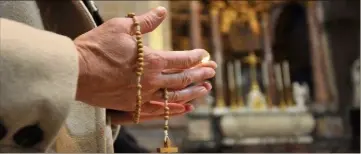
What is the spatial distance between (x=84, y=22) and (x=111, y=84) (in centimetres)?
23

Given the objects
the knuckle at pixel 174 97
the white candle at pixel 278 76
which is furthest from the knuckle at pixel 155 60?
the white candle at pixel 278 76

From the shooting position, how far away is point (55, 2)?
2.65 ft

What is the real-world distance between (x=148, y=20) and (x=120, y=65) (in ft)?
0.30

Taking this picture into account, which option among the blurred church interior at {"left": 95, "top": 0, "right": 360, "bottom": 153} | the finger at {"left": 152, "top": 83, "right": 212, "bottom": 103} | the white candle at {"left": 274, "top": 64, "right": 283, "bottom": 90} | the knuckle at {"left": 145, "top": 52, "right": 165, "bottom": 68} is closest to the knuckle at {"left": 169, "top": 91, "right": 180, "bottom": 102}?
the finger at {"left": 152, "top": 83, "right": 212, "bottom": 103}

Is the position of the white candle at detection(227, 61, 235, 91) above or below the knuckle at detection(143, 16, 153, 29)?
below

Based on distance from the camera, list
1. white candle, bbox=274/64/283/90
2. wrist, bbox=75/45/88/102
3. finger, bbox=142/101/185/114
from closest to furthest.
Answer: wrist, bbox=75/45/88/102, finger, bbox=142/101/185/114, white candle, bbox=274/64/283/90

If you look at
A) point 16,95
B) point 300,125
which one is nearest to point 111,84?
point 16,95

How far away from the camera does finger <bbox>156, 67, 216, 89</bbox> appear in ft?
2.24

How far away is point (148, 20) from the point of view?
0.67 metres

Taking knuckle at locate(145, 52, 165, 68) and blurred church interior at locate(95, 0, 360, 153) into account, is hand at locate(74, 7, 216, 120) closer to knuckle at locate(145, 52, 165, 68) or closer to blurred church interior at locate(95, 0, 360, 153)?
knuckle at locate(145, 52, 165, 68)

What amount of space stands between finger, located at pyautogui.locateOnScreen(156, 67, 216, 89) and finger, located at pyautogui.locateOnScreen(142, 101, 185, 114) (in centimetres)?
8

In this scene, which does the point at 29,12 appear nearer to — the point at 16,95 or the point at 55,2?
the point at 55,2

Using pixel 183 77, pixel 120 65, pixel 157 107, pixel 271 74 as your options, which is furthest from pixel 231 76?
pixel 120 65

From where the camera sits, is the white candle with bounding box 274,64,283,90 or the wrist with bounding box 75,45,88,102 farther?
the white candle with bounding box 274,64,283,90
